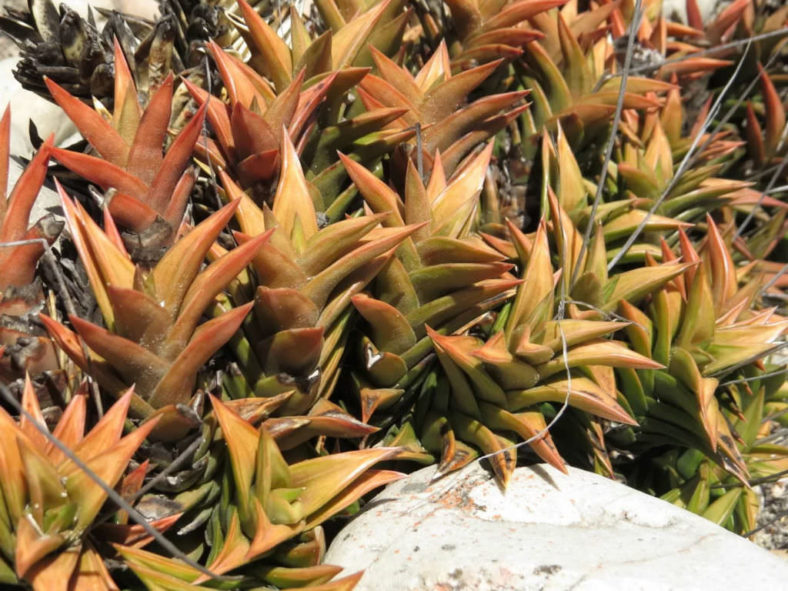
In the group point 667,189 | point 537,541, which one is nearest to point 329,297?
point 537,541

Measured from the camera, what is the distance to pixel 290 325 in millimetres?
1072

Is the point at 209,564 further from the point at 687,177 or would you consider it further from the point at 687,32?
the point at 687,32

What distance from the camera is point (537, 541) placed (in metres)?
1.12

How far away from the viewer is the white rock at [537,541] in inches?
41.2

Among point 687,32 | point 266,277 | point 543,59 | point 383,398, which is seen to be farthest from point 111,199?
point 687,32

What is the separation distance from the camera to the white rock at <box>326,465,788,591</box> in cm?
105

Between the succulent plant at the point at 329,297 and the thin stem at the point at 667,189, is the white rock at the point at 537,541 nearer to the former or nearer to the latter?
the succulent plant at the point at 329,297

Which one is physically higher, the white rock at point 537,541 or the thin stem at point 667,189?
the thin stem at point 667,189

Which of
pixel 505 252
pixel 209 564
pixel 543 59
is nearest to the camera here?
pixel 209 564

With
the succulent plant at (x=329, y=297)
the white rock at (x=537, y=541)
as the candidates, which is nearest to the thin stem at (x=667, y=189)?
the succulent plant at (x=329, y=297)

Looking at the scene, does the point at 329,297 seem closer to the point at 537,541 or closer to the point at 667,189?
the point at 537,541

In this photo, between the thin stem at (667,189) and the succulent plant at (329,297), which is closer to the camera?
the succulent plant at (329,297)

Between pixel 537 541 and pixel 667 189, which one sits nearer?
pixel 537 541

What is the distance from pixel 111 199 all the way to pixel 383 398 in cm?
46
